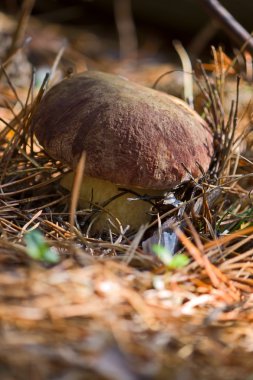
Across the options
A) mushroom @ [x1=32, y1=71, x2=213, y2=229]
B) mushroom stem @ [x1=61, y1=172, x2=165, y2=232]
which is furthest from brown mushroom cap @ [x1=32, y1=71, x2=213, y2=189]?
mushroom stem @ [x1=61, y1=172, x2=165, y2=232]

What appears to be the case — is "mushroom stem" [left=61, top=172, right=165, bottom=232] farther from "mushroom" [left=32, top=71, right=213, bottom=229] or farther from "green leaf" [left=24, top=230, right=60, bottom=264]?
"green leaf" [left=24, top=230, right=60, bottom=264]

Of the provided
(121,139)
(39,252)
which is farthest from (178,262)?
(121,139)

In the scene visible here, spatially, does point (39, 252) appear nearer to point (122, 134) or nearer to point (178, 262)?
point (178, 262)

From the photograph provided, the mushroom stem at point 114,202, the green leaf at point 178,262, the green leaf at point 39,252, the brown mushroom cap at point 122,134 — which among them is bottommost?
the mushroom stem at point 114,202

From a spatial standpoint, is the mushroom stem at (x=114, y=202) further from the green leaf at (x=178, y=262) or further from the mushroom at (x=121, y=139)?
the green leaf at (x=178, y=262)

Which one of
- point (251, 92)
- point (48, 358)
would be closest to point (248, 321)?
point (48, 358)

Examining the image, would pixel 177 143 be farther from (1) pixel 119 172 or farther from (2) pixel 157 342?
(2) pixel 157 342

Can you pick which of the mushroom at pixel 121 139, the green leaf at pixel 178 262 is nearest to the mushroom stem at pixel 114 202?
the mushroom at pixel 121 139

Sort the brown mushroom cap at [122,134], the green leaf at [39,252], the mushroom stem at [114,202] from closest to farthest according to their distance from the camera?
1. the green leaf at [39,252]
2. the brown mushroom cap at [122,134]
3. the mushroom stem at [114,202]

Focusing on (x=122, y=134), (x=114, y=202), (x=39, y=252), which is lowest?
(x=114, y=202)
